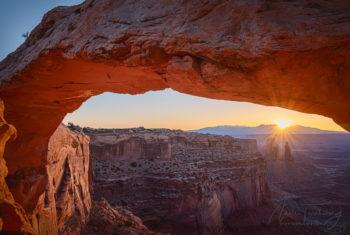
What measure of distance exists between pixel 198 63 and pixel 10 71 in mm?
4509

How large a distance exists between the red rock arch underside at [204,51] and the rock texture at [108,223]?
21.6 feet

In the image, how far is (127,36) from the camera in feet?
13.2

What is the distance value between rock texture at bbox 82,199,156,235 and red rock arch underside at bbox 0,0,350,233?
6.59m

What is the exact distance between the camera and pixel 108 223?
11133 mm

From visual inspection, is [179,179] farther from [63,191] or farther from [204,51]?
[204,51]

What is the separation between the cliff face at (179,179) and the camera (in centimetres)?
1866

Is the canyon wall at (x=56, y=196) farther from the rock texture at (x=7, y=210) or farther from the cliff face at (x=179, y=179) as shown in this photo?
the cliff face at (x=179, y=179)

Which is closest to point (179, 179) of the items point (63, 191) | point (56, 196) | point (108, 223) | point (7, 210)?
point (108, 223)

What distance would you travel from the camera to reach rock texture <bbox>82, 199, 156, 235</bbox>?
34.4 ft

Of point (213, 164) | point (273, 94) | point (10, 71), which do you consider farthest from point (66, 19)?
point (213, 164)

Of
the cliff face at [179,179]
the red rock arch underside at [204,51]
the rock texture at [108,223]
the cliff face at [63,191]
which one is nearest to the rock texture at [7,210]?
the red rock arch underside at [204,51]

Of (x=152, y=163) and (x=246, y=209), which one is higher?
(x=152, y=163)

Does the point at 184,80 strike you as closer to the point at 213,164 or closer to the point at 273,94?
the point at 273,94

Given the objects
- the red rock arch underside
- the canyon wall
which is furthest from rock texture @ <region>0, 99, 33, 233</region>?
the red rock arch underside
